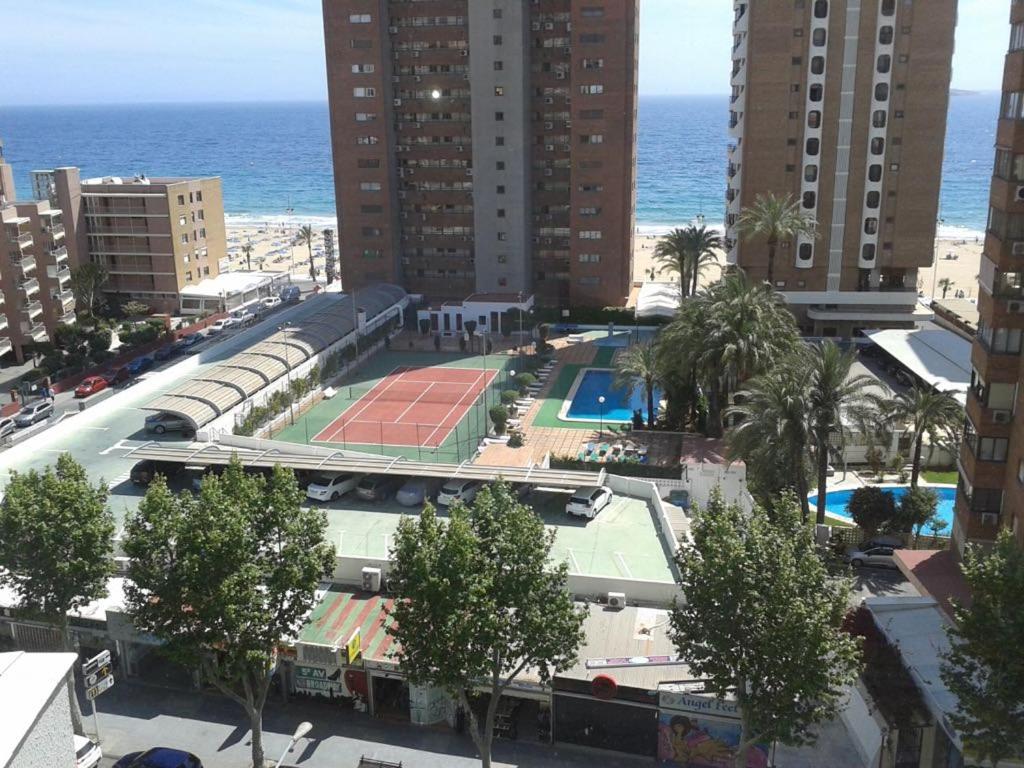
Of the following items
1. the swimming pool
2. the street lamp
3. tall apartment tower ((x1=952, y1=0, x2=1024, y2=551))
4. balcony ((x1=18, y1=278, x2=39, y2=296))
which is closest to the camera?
tall apartment tower ((x1=952, y1=0, x2=1024, y2=551))

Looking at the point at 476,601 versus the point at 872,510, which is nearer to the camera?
the point at 476,601

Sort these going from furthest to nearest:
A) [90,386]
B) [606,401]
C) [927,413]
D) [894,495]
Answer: [90,386]
[606,401]
[894,495]
[927,413]

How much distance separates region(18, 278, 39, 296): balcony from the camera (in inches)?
2509

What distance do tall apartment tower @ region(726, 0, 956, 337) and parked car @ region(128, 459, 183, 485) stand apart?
144ft

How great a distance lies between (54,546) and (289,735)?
831 centimetres

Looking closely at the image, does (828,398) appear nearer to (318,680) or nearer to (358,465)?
(358,465)

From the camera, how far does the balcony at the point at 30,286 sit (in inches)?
2509

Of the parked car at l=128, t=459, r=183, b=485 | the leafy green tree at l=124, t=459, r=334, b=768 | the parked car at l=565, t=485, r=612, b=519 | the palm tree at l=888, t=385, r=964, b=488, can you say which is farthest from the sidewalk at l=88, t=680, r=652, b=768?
the palm tree at l=888, t=385, r=964, b=488

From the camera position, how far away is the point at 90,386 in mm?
56719

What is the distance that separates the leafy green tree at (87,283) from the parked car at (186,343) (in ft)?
33.4

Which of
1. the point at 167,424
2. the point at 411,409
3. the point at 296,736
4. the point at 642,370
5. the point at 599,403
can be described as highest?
the point at 642,370

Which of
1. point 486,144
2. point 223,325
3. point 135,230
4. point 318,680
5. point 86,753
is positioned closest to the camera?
point 86,753

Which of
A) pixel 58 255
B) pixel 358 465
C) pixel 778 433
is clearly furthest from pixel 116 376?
pixel 778 433

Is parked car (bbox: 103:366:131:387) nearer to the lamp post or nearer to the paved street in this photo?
the paved street
